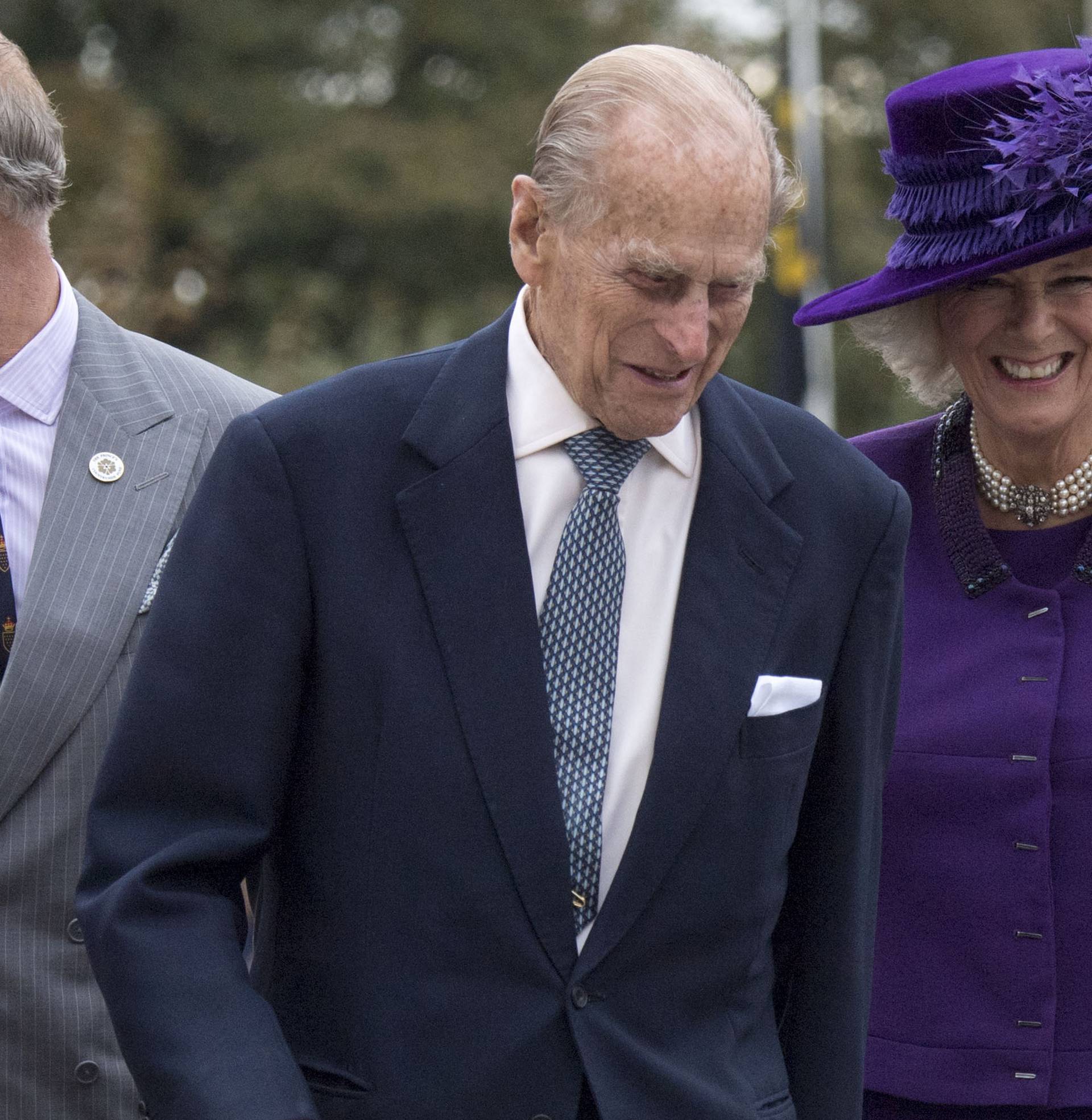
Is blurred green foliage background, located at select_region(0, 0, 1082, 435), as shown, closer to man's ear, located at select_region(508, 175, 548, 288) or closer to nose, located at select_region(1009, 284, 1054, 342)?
nose, located at select_region(1009, 284, 1054, 342)

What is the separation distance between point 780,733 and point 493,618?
41cm

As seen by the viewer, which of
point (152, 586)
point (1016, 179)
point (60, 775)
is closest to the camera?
point (60, 775)

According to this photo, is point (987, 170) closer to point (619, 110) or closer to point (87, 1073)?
point (619, 110)

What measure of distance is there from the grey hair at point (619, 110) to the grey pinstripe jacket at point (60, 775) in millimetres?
973

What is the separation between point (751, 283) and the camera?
2.45m

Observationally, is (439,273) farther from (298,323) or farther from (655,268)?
(655,268)

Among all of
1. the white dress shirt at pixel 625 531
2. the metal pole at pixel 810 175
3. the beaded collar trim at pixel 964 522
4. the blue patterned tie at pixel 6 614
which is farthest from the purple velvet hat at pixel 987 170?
the metal pole at pixel 810 175

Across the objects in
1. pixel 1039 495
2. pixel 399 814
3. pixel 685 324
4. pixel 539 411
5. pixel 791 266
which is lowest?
pixel 791 266

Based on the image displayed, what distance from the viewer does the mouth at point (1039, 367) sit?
131 inches

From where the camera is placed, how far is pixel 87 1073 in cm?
300

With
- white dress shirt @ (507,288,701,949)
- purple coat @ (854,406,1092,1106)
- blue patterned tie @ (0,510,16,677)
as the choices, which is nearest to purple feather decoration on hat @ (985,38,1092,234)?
purple coat @ (854,406,1092,1106)

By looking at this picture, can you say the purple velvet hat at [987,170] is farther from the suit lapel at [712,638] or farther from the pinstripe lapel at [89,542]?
the pinstripe lapel at [89,542]

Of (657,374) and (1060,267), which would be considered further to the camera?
(1060,267)

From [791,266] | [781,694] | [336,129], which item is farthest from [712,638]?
[336,129]
